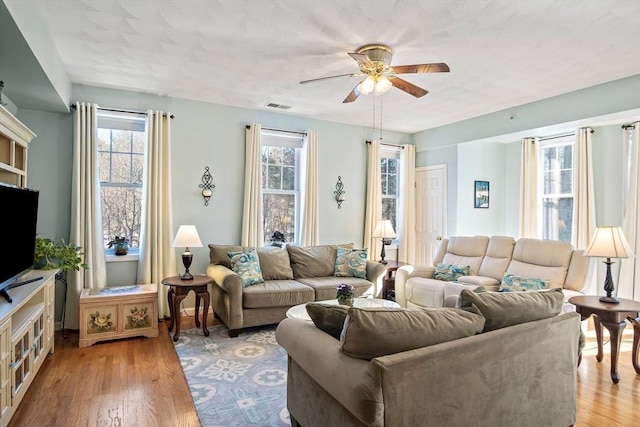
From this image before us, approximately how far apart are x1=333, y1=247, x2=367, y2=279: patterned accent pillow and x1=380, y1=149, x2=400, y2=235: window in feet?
5.30

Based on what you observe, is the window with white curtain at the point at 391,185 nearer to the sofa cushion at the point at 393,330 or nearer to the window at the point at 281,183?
the window at the point at 281,183

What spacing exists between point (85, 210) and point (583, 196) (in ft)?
20.0

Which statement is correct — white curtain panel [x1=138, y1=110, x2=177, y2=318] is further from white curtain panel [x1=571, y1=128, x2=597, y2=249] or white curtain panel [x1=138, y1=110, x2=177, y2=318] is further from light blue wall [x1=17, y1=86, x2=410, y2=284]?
white curtain panel [x1=571, y1=128, x2=597, y2=249]

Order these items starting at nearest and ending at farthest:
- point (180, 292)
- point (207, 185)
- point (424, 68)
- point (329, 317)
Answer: point (329, 317)
point (424, 68)
point (180, 292)
point (207, 185)

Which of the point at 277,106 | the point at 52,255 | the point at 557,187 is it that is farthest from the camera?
the point at 557,187

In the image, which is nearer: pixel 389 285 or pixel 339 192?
pixel 389 285

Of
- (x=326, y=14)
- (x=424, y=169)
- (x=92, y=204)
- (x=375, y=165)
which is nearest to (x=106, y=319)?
(x=92, y=204)

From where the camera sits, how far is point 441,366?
1.64 m

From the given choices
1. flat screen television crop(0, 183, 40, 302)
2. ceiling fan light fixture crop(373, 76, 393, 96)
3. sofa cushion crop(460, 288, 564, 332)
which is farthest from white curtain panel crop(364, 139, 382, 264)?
flat screen television crop(0, 183, 40, 302)

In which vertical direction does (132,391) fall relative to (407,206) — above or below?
below

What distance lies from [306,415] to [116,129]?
3.93m

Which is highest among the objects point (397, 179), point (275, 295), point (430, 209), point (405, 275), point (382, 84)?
point (382, 84)

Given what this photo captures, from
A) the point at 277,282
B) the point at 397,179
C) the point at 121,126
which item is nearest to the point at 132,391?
the point at 277,282

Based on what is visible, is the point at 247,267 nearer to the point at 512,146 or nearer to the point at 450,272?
the point at 450,272
